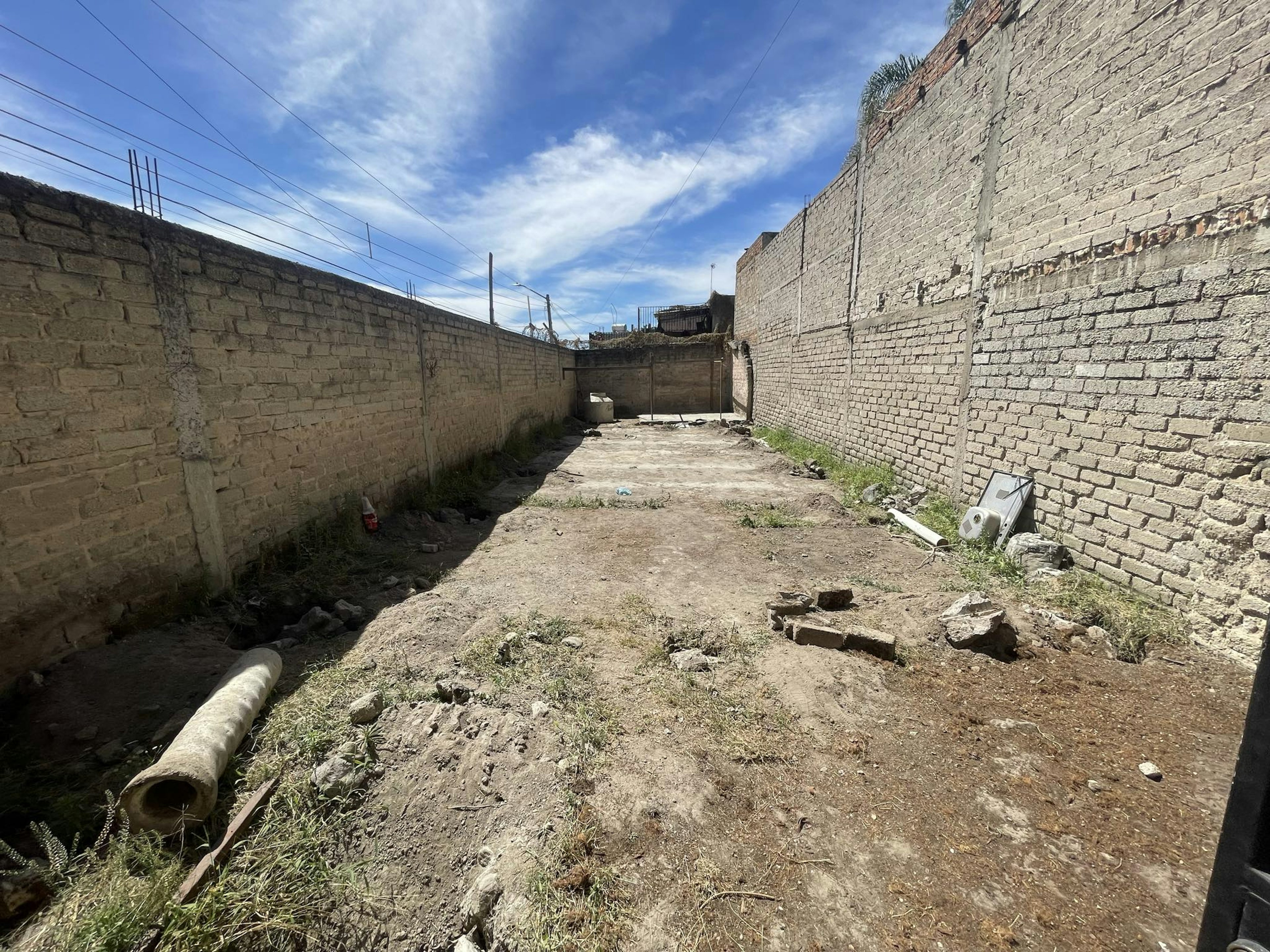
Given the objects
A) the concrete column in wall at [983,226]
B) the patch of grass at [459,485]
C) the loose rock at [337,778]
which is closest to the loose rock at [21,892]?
the loose rock at [337,778]

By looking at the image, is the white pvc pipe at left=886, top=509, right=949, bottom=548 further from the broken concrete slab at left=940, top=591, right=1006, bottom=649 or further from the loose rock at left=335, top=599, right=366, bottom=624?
the loose rock at left=335, top=599, right=366, bottom=624

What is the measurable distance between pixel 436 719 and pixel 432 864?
2.24 ft

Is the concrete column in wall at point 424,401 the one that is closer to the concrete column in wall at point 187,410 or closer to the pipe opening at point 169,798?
the concrete column in wall at point 187,410

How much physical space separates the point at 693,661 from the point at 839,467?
6.38m

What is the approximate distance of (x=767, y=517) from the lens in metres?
6.07

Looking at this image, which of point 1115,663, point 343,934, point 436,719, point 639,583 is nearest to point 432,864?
→ point 343,934

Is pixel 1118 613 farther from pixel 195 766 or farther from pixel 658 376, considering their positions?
pixel 658 376

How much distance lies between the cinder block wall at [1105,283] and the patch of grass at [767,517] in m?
1.72

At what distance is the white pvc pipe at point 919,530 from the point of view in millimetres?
4895

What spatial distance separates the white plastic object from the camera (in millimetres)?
4621

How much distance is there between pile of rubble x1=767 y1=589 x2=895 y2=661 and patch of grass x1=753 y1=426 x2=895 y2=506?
125 inches

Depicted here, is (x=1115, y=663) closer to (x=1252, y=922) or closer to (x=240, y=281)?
(x=1252, y=922)

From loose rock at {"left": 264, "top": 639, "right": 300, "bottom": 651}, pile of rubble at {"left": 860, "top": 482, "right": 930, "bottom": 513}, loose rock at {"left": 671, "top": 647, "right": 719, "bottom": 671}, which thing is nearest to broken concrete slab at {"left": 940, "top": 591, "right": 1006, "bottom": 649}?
loose rock at {"left": 671, "top": 647, "right": 719, "bottom": 671}

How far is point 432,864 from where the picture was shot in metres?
1.82
